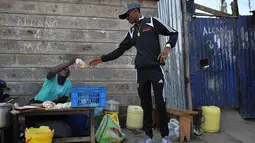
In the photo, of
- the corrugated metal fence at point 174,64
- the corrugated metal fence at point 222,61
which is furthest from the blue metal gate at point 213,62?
the corrugated metal fence at point 174,64

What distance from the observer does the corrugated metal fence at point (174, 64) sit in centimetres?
521

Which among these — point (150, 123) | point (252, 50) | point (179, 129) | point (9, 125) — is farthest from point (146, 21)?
point (252, 50)

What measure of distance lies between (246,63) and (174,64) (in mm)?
2239

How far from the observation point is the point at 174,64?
216 inches

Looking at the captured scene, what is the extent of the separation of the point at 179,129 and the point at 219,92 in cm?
220

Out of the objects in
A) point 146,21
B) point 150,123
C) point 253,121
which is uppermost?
point 146,21

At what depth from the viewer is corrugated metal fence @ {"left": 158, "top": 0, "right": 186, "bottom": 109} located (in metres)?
5.21

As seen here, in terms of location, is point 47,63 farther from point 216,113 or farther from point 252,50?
point 252,50

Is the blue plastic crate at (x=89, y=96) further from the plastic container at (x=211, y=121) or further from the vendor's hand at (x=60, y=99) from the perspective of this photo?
the plastic container at (x=211, y=121)

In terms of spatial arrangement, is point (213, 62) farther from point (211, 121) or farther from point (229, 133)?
point (229, 133)

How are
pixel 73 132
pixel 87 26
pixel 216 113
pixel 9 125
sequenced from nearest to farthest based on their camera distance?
1. pixel 9 125
2. pixel 73 132
3. pixel 216 113
4. pixel 87 26

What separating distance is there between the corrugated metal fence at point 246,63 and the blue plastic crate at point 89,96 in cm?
432

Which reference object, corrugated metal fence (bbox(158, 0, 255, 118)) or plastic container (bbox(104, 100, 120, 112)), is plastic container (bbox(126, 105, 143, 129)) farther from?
corrugated metal fence (bbox(158, 0, 255, 118))

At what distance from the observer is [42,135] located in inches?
128
